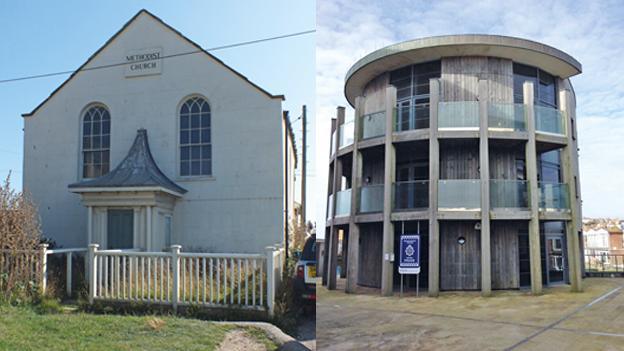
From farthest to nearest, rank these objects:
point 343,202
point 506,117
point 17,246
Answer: point 506,117
point 343,202
point 17,246

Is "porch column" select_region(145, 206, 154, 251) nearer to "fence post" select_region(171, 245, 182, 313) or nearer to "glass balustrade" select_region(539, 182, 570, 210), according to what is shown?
"fence post" select_region(171, 245, 182, 313)

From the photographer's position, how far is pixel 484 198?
20.5ft

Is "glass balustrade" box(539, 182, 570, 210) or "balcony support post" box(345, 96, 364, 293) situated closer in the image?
"balcony support post" box(345, 96, 364, 293)

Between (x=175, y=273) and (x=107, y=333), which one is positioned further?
(x=175, y=273)

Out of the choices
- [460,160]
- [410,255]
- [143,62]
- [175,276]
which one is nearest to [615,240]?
[460,160]

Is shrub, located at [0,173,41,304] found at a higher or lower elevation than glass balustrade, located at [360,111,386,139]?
lower

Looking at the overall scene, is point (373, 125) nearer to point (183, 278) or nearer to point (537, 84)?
point (537, 84)

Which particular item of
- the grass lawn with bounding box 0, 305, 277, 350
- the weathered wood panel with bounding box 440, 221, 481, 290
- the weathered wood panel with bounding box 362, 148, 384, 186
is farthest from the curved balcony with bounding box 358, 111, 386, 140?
the grass lawn with bounding box 0, 305, 277, 350

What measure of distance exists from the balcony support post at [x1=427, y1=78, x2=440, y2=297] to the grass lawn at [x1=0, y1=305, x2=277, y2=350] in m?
3.73

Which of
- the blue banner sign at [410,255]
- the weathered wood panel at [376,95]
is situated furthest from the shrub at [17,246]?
the weathered wood panel at [376,95]

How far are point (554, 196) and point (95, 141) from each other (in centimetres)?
618

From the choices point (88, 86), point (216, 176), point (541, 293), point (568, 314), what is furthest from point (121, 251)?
point (541, 293)

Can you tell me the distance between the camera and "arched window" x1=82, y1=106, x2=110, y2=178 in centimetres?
321

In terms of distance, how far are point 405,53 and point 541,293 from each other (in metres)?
3.56
